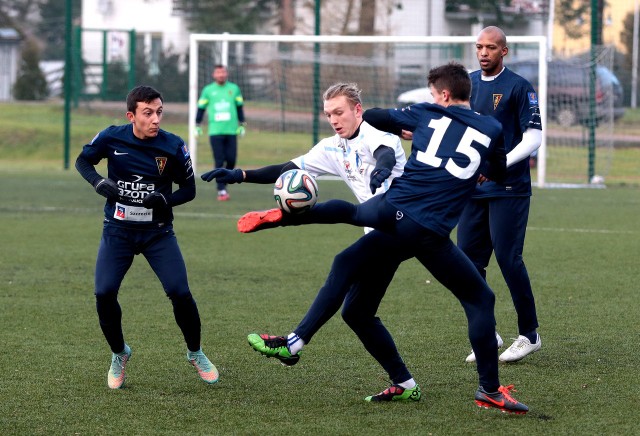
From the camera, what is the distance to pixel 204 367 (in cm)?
612

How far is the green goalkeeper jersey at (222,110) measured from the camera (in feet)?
56.7

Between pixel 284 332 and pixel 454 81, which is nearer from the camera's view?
pixel 454 81

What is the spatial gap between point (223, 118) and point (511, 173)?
11.0 metres

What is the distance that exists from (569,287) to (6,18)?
51.9 m

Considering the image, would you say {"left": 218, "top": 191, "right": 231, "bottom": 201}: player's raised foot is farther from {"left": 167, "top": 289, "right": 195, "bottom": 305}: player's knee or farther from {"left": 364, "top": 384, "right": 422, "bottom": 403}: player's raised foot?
{"left": 364, "top": 384, "right": 422, "bottom": 403}: player's raised foot

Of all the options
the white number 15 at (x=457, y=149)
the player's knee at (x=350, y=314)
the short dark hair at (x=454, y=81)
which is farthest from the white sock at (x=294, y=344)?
the short dark hair at (x=454, y=81)

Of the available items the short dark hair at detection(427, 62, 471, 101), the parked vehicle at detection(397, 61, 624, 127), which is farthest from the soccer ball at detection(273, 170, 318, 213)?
the parked vehicle at detection(397, 61, 624, 127)

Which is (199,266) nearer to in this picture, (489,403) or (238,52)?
(489,403)

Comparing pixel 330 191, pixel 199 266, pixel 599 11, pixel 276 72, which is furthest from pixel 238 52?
pixel 199 266

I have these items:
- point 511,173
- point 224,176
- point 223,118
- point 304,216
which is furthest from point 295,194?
point 223,118

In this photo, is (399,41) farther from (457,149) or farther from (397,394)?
(457,149)

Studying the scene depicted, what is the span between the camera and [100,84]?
26.6 metres

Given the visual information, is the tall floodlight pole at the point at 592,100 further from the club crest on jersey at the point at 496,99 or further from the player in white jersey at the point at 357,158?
the player in white jersey at the point at 357,158

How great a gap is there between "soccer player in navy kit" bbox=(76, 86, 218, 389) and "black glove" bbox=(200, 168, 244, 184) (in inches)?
20.7
